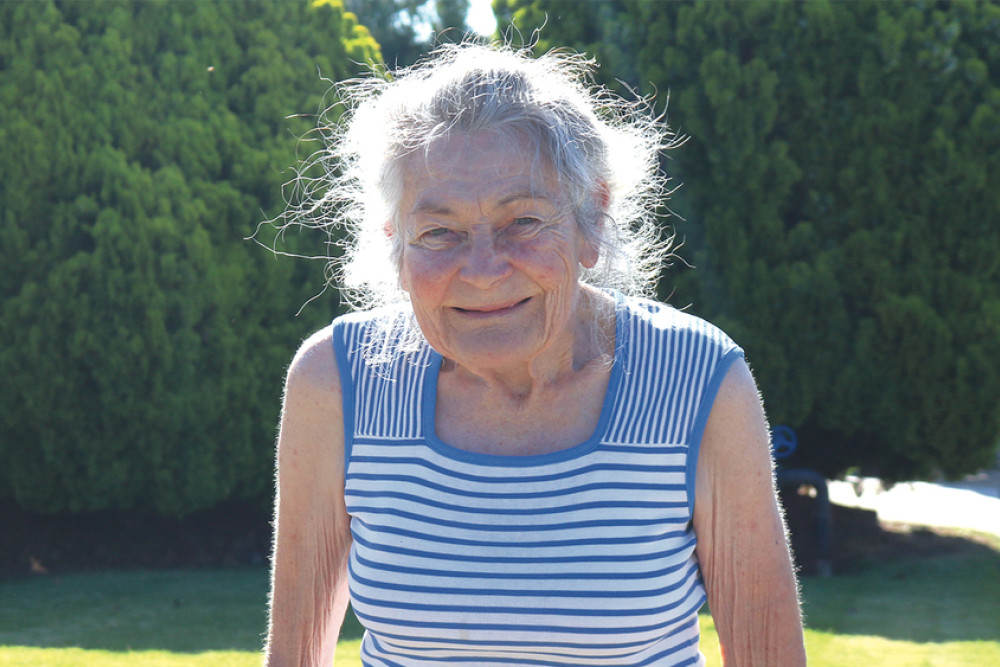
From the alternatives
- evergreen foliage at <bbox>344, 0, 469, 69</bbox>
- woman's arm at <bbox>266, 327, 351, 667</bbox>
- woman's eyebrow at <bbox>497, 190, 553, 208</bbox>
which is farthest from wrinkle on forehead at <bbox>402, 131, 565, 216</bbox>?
evergreen foliage at <bbox>344, 0, 469, 69</bbox>

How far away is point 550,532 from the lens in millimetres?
1856

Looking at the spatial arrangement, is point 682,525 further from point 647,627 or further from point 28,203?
point 28,203

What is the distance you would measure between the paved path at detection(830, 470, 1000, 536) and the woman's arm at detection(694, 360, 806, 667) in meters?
4.36

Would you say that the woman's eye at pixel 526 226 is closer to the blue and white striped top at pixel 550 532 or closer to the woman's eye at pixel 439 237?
the woman's eye at pixel 439 237

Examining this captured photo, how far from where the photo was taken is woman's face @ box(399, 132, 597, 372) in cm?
183

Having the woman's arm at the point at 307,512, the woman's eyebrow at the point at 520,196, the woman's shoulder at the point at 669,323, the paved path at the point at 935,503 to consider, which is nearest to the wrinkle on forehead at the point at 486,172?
the woman's eyebrow at the point at 520,196

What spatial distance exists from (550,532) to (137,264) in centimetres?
379

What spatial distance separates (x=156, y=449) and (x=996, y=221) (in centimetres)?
427

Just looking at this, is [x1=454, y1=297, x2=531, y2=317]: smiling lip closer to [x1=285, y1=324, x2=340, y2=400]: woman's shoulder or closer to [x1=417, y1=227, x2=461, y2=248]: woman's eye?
[x1=417, y1=227, x2=461, y2=248]: woman's eye

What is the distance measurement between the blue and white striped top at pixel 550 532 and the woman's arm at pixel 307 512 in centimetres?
6

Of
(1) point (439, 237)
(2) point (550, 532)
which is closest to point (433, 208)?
(1) point (439, 237)

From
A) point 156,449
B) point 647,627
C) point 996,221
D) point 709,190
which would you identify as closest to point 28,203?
point 156,449

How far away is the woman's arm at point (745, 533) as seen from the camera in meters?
1.84

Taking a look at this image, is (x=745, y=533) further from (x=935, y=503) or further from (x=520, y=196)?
(x=935, y=503)
